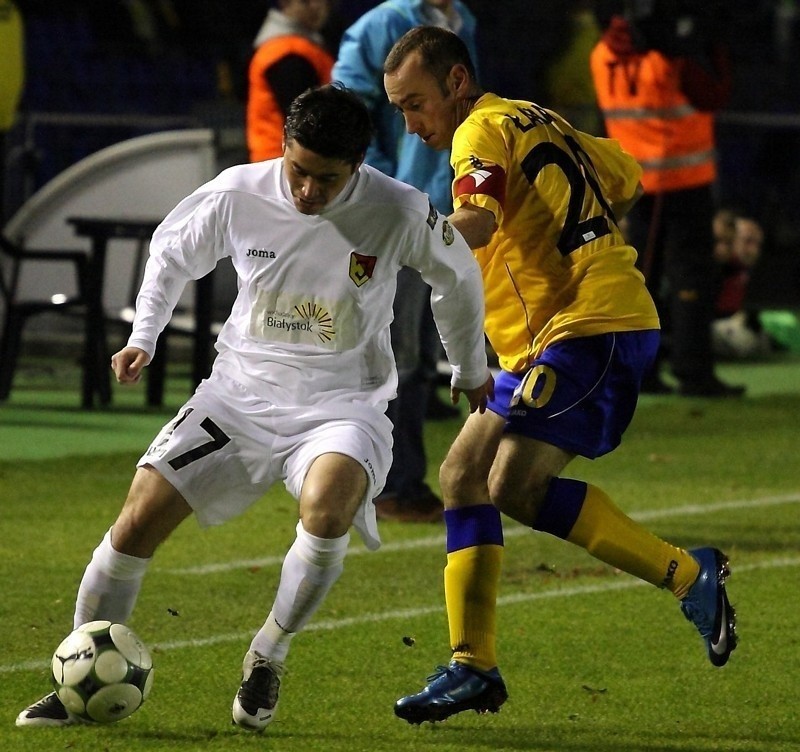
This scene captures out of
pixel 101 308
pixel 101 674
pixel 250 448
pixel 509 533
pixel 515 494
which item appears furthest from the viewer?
pixel 101 308

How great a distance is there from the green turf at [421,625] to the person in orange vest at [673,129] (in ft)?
7.74

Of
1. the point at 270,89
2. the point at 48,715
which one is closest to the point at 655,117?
the point at 270,89

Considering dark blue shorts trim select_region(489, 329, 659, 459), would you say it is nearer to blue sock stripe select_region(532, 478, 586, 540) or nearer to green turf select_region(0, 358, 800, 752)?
blue sock stripe select_region(532, 478, 586, 540)

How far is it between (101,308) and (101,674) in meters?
→ 6.74


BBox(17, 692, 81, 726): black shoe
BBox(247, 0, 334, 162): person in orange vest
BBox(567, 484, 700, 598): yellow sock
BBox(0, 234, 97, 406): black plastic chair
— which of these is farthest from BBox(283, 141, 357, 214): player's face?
BBox(0, 234, 97, 406): black plastic chair

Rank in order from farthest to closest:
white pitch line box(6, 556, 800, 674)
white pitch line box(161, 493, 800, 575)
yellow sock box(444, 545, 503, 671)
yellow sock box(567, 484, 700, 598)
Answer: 1. white pitch line box(161, 493, 800, 575)
2. white pitch line box(6, 556, 800, 674)
3. yellow sock box(567, 484, 700, 598)
4. yellow sock box(444, 545, 503, 671)

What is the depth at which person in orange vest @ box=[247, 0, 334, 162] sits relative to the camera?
926cm

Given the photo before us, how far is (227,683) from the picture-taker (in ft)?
16.8

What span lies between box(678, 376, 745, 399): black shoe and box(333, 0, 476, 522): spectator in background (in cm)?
424

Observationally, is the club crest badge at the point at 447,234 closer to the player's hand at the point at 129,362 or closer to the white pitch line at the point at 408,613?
the player's hand at the point at 129,362

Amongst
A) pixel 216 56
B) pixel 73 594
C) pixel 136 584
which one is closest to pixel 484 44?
pixel 216 56

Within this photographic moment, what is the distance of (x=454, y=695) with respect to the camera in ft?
15.6

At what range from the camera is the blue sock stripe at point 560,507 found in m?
5.07

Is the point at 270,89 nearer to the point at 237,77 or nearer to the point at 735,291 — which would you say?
the point at 735,291
